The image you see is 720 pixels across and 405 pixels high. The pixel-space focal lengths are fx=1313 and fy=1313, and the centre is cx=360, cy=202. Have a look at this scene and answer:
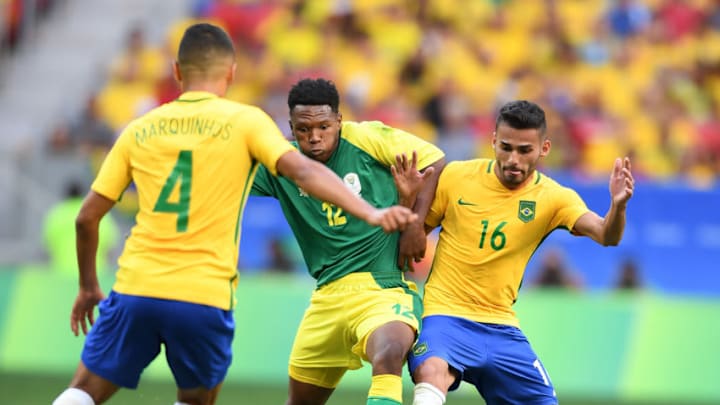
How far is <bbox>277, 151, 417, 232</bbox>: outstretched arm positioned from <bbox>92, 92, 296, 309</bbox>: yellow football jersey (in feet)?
0.30

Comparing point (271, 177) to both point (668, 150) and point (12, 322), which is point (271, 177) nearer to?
point (12, 322)

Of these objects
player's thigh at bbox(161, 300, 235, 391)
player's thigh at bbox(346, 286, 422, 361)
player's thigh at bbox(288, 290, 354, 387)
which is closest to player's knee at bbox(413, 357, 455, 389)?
player's thigh at bbox(346, 286, 422, 361)

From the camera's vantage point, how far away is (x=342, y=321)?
7.77m

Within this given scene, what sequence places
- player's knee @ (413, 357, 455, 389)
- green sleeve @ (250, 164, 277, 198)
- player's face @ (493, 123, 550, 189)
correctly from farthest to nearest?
green sleeve @ (250, 164, 277, 198) < player's face @ (493, 123, 550, 189) < player's knee @ (413, 357, 455, 389)

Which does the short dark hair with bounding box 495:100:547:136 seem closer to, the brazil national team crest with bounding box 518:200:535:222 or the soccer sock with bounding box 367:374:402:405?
the brazil national team crest with bounding box 518:200:535:222

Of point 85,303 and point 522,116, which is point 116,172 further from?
point 522,116

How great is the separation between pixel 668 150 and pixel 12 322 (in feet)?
29.1

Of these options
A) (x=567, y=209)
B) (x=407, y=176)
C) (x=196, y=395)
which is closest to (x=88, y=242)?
(x=196, y=395)

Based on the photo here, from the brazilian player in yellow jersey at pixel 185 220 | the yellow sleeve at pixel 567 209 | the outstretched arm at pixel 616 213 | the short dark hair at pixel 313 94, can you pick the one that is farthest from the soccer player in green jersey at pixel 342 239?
the brazilian player in yellow jersey at pixel 185 220

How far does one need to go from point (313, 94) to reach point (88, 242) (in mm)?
1818

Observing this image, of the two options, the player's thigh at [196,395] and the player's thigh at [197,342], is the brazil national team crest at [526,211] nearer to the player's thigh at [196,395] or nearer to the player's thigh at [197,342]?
the player's thigh at [197,342]

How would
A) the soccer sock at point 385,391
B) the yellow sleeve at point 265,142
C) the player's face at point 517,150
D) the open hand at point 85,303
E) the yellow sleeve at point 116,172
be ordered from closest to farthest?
the yellow sleeve at point 265,142 → the yellow sleeve at point 116,172 → the open hand at point 85,303 → the soccer sock at point 385,391 → the player's face at point 517,150

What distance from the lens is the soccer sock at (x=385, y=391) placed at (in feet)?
23.4

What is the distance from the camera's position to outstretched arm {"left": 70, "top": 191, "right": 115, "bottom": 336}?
21.4 ft
